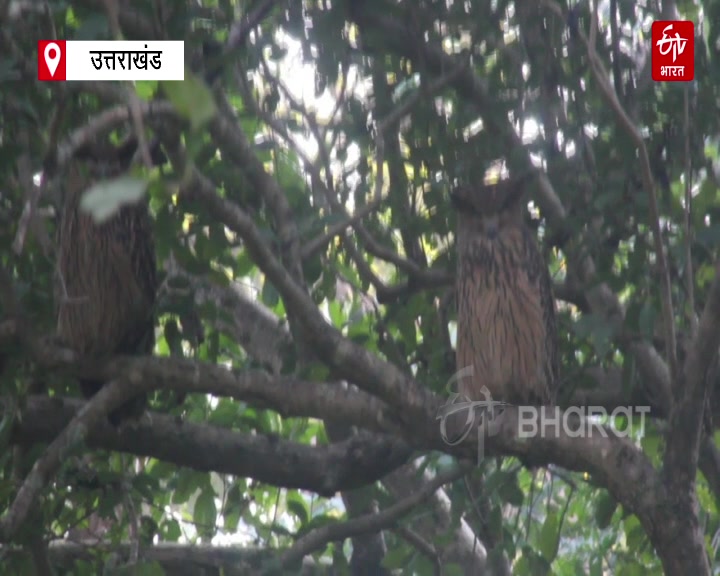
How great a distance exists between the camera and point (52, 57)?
8.70ft

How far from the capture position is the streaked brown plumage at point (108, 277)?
3.70 metres

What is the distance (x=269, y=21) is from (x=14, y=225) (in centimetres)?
112

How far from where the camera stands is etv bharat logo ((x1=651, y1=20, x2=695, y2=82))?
3.46 metres

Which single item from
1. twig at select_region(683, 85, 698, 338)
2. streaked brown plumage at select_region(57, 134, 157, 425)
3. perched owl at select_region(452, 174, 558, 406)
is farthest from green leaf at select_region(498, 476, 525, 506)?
streaked brown plumage at select_region(57, 134, 157, 425)

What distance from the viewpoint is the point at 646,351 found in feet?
11.8

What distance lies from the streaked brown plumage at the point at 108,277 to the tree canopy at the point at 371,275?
102mm

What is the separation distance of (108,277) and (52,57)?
1.35 m

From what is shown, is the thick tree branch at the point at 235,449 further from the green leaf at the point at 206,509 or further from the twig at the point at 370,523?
the green leaf at the point at 206,509

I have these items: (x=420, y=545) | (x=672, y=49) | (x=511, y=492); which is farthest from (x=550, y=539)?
(x=672, y=49)

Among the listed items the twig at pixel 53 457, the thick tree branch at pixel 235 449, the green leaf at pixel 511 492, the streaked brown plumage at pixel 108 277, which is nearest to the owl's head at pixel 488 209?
the thick tree branch at pixel 235 449

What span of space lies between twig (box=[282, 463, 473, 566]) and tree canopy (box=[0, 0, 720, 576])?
0.01 metres

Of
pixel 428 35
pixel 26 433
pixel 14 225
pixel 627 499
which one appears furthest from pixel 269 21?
pixel 627 499

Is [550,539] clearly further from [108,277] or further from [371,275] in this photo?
[108,277]

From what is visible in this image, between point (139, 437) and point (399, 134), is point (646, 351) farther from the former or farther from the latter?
point (139, 437)
